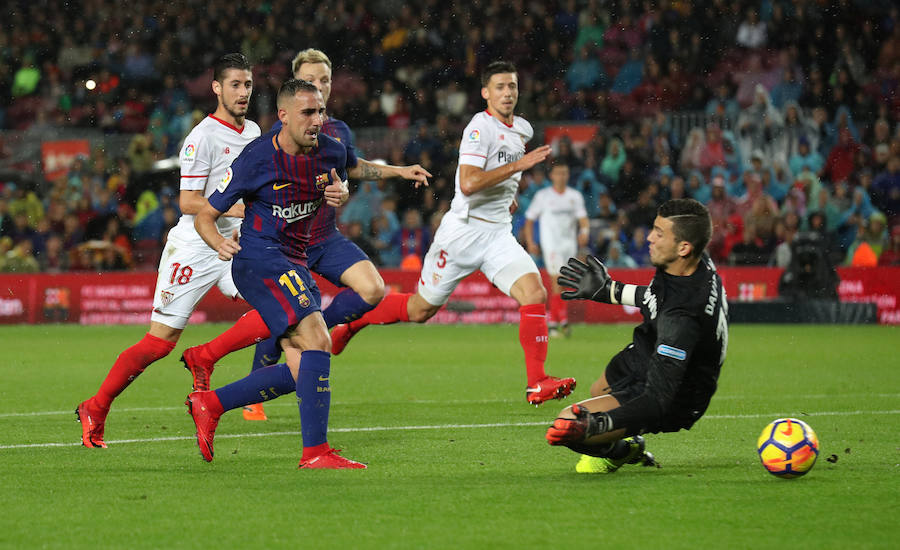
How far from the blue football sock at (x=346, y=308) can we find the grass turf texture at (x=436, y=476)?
0.69 meters

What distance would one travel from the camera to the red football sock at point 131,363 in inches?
302

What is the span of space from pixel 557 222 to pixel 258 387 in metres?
11.0

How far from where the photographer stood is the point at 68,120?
85.3ft

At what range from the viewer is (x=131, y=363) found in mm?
7746

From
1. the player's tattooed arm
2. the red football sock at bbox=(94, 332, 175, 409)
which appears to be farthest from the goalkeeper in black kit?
the red football sock at bbox=(94, 332, 175, 409)

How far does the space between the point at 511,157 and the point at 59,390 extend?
4329mm

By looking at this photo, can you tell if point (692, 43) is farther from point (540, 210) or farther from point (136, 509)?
point (136, 509)

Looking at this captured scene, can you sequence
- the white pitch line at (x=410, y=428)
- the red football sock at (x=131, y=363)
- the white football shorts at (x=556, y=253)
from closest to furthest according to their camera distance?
1. the white pitch line at (x=410, y=428)
2. the red football sock at (x=131, y=363)
3. the white football shorts at (x=556, y=253)

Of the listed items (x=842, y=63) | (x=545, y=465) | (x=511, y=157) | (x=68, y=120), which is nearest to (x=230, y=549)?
(x=545, y=465)

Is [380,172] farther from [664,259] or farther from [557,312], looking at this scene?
[557,312]

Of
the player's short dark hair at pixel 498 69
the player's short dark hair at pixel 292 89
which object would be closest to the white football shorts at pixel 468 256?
the player's short dark hair at pixel 498 69

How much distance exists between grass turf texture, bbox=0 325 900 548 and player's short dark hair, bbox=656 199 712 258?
45.4 inches

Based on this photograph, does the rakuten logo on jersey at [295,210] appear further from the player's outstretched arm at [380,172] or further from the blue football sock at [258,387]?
the player's outstretched arm at [380,172]

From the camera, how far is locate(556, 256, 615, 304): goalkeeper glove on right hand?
6.26 metres
